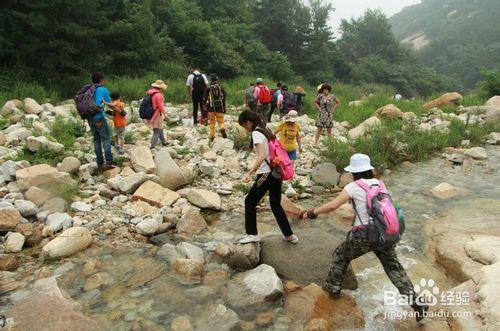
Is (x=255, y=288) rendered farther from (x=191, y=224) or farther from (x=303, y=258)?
(x=191, y=224)

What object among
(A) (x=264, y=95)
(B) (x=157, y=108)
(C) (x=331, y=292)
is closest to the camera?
(C) (x=331, y=292)

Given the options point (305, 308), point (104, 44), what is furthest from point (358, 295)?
point (104, 44)

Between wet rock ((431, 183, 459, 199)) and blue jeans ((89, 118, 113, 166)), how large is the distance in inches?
240

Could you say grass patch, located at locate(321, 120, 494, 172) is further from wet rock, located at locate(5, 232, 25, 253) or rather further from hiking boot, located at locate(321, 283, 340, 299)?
wet rock, located at locate(5, 232, 25, 253)

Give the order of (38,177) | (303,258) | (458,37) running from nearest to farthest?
(303,258) < (38,177) < (458,37)

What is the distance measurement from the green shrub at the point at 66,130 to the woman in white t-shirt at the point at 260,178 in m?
4.66

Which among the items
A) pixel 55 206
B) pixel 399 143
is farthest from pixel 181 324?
pixel 399 143

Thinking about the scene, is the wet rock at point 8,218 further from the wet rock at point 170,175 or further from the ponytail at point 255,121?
the ponytail at point 255,121

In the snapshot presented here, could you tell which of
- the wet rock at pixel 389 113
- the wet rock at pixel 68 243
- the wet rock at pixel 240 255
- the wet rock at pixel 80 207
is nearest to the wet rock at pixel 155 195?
the wet rock at pixel 80 207

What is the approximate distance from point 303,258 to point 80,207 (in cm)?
333

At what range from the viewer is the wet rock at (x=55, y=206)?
545cm

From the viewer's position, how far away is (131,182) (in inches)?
243

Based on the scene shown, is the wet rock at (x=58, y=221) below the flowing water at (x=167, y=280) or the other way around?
the other way around

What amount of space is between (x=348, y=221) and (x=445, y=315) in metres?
2.47
